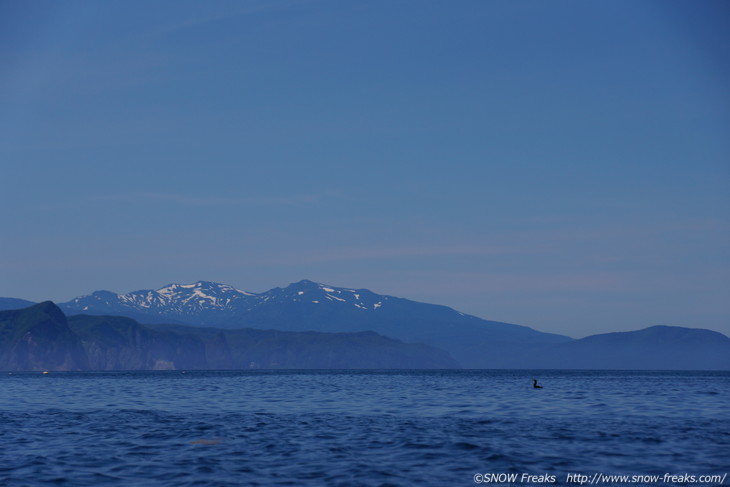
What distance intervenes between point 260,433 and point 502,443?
15712 millimetres

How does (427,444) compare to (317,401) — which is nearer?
(427,444)

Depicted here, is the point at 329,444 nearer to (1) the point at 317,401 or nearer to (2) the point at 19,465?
(2) the point at 19,465

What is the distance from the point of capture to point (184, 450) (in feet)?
142

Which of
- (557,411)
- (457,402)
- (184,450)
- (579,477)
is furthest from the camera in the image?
(457,402)

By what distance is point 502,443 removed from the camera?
45.7 m

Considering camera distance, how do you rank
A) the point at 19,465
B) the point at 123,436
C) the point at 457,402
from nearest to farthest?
the point at 19,465
the point at 123,436
the point at 457,402

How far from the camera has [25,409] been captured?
74.0 m

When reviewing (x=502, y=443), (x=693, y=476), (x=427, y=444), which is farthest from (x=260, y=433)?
(x=693, y=476)

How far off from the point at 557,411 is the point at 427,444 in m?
27.8

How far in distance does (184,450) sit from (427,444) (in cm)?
1354

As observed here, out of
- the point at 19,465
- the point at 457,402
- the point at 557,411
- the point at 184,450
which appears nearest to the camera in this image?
the point at 19,465

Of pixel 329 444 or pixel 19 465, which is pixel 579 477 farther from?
pixel 19 465

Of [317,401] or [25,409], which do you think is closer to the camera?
[25,409]

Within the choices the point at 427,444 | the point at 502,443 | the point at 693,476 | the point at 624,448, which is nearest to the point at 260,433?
the point at 427,444
